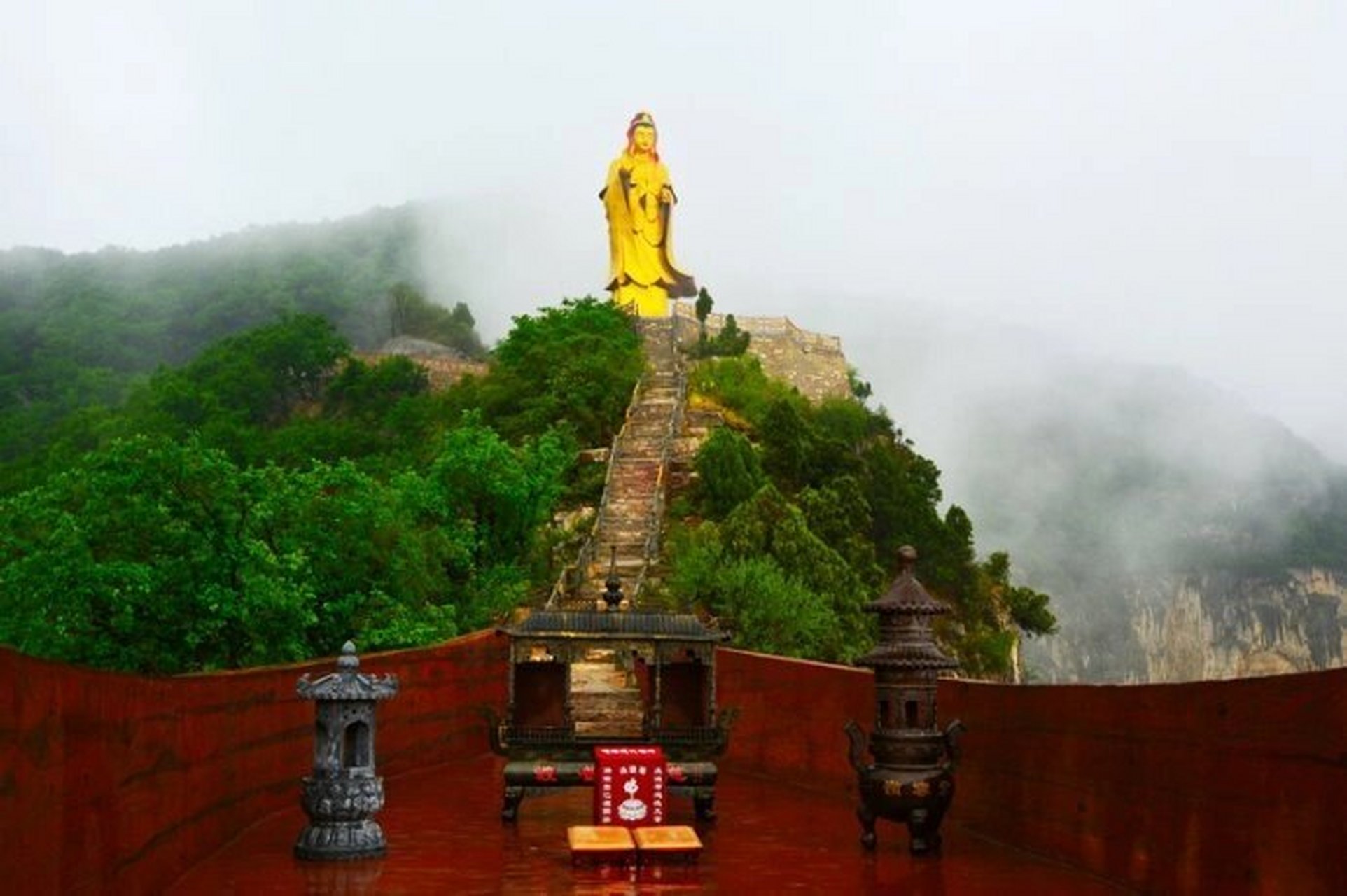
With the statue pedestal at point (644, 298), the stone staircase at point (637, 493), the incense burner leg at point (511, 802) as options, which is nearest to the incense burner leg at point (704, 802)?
the incense burner leg at point (511, 802)

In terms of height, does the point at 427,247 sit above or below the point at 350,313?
above

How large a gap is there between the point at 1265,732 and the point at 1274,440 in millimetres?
95461

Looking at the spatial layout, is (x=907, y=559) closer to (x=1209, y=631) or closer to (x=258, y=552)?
(x=258, y=552)

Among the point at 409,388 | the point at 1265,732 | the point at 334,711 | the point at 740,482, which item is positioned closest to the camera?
the point at 1265,732

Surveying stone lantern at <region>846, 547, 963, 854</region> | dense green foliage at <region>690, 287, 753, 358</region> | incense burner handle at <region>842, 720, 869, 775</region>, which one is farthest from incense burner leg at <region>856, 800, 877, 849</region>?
dense green foliage at <region>690, 287, 753, 358</region>

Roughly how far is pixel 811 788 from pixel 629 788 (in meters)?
3.75

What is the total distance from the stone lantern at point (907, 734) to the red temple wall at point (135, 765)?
4.10 m

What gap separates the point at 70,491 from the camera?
683 inches

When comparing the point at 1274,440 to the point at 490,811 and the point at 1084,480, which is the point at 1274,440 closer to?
the point at 1084,480

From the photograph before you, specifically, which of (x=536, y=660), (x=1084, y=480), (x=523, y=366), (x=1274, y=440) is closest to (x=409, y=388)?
(x=523, y=366)

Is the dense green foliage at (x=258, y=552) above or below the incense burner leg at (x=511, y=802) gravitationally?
above

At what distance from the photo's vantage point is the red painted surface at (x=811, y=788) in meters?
5.86

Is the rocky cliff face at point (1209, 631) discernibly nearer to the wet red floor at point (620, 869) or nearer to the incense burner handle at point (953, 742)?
the wet red floor at point (620, 869)

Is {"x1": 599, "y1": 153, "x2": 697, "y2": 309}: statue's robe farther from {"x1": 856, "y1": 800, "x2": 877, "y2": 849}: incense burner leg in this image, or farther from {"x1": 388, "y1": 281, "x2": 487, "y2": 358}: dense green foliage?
{"x1": 856, "y1": 800, "x2": 877, "y2": 849}: incense burner leg
